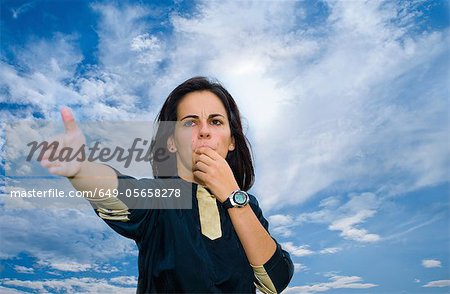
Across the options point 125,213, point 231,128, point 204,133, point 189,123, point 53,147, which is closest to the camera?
point 53,147

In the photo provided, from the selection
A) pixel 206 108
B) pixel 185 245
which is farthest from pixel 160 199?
pixel 206 108

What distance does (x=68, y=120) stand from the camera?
189 centimetres

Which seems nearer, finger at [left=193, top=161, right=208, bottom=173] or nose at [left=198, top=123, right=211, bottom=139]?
finger at [left=193, top=161, right=208, bottom=173]

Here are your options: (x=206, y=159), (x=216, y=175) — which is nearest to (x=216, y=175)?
(x=216, y=175)

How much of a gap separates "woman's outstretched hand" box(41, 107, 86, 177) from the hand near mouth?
716mm

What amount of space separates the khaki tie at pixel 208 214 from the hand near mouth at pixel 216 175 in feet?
0.60

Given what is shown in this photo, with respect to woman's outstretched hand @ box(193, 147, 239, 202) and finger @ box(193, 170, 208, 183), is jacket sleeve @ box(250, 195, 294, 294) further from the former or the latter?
finger @ box(193, 170, 208, 183)

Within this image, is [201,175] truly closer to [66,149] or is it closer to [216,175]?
[216,175]

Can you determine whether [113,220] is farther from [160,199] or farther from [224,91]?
[224,91]

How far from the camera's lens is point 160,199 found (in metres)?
A: 2.46

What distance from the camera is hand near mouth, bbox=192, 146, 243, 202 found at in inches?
95.0

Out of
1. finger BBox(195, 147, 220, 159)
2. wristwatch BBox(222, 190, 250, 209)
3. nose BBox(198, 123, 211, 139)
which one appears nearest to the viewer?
wristwatch BBox(222, 190, 250, 209)

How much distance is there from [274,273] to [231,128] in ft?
3.25

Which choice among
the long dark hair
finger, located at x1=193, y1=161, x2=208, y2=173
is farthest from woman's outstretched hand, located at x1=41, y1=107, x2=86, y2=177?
the long dark hair
